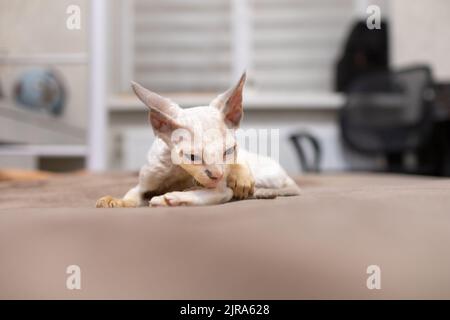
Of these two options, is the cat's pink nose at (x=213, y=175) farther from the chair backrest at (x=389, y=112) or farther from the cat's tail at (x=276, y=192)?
the chair backrest at (x=389, y=112)

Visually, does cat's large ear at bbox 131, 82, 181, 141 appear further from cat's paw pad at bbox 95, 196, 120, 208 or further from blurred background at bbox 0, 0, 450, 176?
blurred background at bbox 0, 0, 450, 176

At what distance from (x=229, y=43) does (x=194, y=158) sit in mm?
2849

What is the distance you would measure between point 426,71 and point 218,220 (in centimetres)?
240

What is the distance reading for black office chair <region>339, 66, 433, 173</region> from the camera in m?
2.63

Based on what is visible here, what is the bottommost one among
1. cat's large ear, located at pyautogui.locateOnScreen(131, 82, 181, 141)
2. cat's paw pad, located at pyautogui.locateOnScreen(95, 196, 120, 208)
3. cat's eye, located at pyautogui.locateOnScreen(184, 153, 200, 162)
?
cat's paw pad, located at pyautogui.locateOnScreen(95, 196, 120, 208)

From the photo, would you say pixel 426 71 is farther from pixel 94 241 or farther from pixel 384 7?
pixel 94 241

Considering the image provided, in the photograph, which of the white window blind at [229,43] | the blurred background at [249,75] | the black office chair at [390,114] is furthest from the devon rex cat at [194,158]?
the white window blind at [229,43]

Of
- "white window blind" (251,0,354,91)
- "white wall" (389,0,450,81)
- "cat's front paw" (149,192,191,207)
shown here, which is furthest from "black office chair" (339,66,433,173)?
"cat's front paw" (149,192,191,207)

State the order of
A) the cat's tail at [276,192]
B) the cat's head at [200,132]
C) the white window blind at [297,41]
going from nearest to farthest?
the cat's head at [200,132]
the cat's tail at [276,192]
the white window blind at [297,41]

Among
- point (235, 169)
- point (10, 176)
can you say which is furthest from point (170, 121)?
point (10, 176)

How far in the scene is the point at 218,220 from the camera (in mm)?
563

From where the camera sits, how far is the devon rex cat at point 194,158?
2.08 ft

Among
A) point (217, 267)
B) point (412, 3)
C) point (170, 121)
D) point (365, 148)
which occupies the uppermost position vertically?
point (412, 3)
